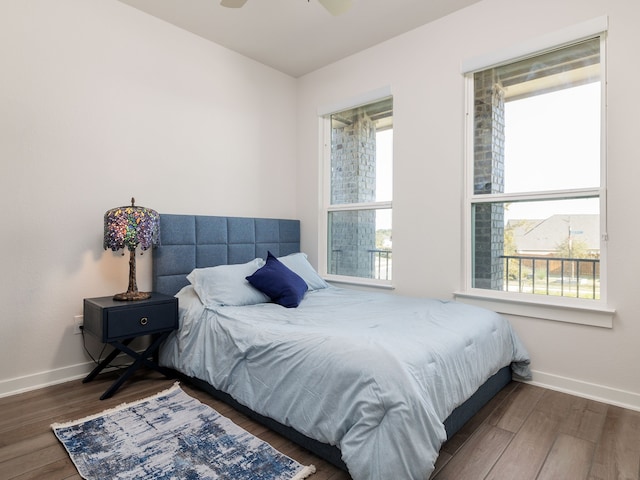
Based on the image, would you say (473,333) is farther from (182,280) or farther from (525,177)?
(182,280)

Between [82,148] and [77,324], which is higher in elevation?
[82,148]

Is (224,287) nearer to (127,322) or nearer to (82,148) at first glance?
(127,322)

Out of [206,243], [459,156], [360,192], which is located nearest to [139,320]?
[206,243]

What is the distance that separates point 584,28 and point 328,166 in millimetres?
2388

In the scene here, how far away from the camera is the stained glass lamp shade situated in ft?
8.17

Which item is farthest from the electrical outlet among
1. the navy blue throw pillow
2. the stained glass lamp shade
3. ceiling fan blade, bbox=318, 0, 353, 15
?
ceiling fan blade, bbox=318, 0, 353, 15

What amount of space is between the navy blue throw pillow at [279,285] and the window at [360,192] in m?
0.97

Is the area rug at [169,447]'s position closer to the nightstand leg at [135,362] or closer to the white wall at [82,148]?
the nightstand leg at [135,362]

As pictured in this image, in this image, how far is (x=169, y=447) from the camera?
5.97 ft

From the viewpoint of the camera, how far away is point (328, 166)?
407cm

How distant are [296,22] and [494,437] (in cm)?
329

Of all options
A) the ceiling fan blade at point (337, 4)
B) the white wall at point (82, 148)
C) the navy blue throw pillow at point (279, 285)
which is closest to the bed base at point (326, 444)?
the navy blue throw pillow at point (279, 285)

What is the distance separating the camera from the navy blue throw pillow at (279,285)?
2.81 m

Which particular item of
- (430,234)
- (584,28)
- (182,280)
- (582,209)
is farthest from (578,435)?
(182,280)
